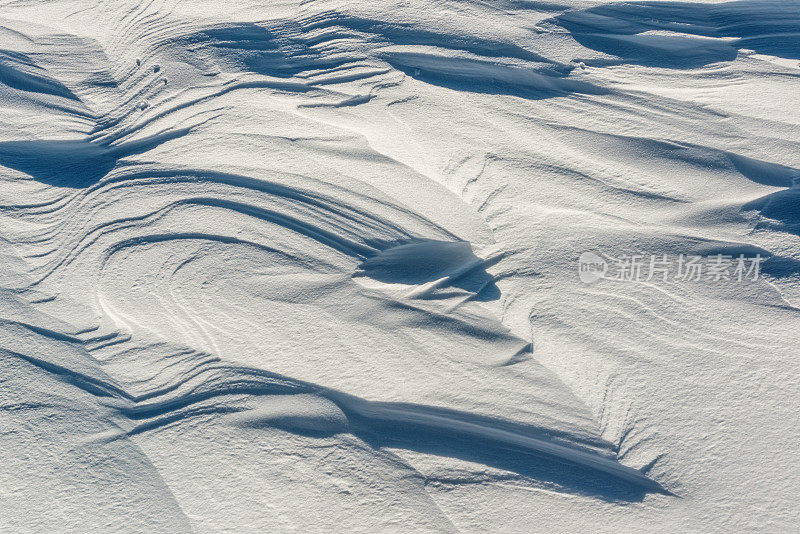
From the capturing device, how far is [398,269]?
1859 millimetres

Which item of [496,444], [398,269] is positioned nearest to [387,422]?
[496,444]

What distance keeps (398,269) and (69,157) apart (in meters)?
1.35

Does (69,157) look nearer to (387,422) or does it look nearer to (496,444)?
(387,422)

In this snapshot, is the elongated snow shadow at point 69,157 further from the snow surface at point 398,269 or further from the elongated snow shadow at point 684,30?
the elongated snow shadow at point 684,30

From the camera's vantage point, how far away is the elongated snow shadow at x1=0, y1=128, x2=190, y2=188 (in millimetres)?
2191

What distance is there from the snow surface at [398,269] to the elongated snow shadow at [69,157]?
14 millimetres

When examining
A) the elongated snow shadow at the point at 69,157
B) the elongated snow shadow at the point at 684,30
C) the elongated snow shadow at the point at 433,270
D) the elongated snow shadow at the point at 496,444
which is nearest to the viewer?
the elongated snow shadow at the point at 496,444

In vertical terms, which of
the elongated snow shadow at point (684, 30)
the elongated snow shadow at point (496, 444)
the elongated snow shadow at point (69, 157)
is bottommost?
the elongated snow shadow at point (496, 444)

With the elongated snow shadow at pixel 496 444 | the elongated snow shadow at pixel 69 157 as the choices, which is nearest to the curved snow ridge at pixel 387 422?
the elongated snow shadow at pixel 496 444

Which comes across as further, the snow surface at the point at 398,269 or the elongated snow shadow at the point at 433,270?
the elongated snow shadow at the point at 433,270

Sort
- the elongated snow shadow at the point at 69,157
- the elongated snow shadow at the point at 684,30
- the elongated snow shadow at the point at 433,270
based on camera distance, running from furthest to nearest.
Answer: the elongated snow shadow at the point at 684,30 → the elongated snow shadow at the point at 69,157 → the elongated snow shadow at the point at 433,270

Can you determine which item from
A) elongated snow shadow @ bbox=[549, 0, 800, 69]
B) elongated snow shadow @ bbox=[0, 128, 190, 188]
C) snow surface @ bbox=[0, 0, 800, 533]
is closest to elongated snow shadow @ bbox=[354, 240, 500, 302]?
snow surface @ bbox=[0, 0, 800, 533]

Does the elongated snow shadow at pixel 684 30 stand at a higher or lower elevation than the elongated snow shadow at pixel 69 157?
higher

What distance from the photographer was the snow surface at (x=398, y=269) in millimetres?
1480
